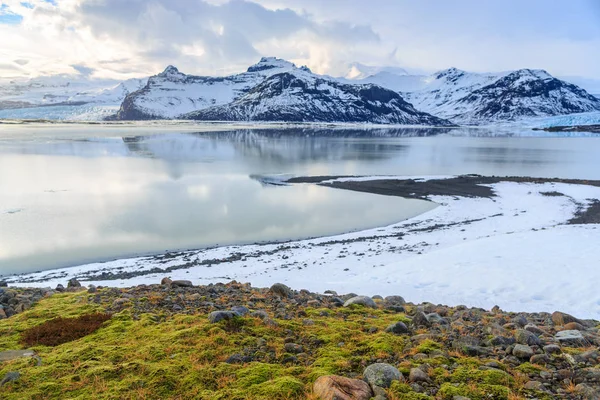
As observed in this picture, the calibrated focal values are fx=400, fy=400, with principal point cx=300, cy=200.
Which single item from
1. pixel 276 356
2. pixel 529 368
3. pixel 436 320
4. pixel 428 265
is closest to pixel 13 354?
pixel 276 356

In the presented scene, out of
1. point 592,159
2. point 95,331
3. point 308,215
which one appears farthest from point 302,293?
point 592,159

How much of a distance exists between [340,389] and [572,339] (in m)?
5.23

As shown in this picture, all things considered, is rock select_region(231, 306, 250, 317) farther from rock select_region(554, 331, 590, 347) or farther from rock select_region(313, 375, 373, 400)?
rock select_region(554, 331, 590, 347)

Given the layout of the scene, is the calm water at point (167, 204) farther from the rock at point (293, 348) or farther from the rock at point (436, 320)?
the rock at point (293, 348)

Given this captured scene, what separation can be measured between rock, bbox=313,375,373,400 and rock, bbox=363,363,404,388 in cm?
23

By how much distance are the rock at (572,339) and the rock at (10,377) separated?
936 centimetres

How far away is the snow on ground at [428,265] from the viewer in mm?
14008

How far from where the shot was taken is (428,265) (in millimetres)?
17906

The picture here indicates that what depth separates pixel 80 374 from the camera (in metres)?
6.25

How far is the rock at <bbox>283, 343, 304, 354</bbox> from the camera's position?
718cm

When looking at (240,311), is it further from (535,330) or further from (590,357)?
(590,357)

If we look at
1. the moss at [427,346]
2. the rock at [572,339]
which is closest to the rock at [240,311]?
the moss at [427,346]

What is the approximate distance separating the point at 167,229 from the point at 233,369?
2501 centimetres

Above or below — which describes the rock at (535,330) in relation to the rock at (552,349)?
below
